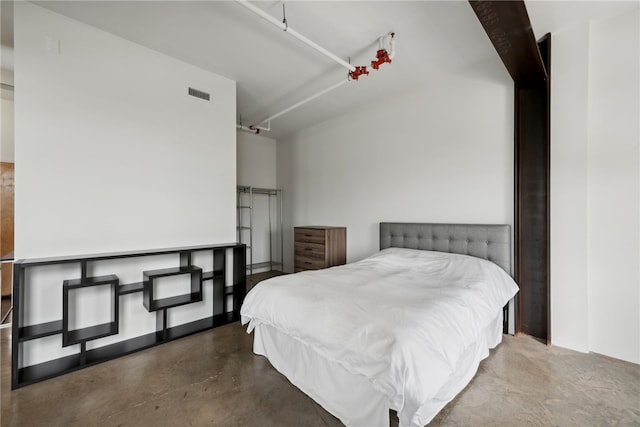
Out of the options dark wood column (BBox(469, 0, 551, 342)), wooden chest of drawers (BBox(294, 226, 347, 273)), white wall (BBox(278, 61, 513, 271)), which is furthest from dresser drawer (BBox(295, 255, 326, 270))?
dark wood column (BBox(469, 0, 551, 342))

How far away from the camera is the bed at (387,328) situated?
1.25 meters

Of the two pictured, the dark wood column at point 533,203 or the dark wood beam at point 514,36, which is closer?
the dark wood beam at point 514,36

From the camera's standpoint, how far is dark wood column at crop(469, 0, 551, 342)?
95.8 inches

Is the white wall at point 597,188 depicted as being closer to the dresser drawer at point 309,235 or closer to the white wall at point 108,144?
the dresser drawer at point 309,235

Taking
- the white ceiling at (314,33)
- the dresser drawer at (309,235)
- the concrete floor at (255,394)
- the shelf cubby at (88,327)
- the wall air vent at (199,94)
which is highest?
the white ceiling at (314,33)

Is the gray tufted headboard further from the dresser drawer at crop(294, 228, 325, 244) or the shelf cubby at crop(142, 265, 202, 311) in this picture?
the shelf cubby at crop(142, 265, 202, 311)

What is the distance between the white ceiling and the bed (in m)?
1.83

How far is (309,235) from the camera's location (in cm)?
412

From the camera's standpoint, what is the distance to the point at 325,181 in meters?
4.58

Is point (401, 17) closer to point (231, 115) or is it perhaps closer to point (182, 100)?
point (231, 115)

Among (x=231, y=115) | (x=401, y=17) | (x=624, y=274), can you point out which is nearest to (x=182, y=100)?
(x=231, y=115)

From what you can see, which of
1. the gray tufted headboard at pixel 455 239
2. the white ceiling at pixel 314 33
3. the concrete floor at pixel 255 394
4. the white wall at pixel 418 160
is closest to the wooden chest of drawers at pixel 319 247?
the white wall at pixel 418 160

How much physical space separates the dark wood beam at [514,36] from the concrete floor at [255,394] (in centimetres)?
243

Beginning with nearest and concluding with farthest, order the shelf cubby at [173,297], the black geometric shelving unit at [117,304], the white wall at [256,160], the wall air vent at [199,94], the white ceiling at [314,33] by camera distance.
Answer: the black geometric shelving unit at [117,304] → the white ceiling at [314,33] → the shelf cubby at [173,297] → the wall air vent at [199,94] → the white wall at [256,160]
